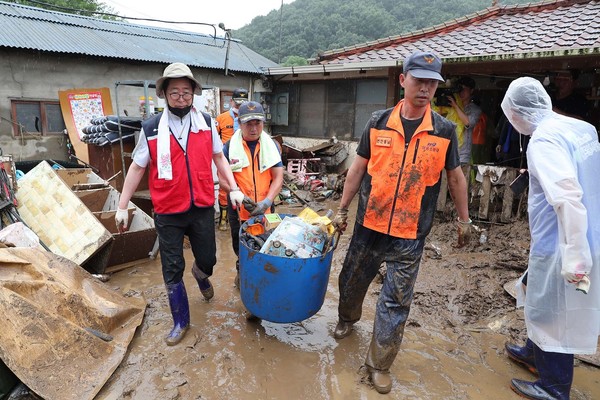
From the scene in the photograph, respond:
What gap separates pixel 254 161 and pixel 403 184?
1483mm

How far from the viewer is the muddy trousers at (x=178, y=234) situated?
3.02 metres

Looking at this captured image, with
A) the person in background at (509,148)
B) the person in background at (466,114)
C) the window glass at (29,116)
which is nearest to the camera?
the person in background at (466,114)

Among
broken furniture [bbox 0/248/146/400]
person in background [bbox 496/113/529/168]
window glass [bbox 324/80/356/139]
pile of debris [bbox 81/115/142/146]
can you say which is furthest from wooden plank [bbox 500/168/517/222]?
pile of debris [bbox 81/115/142/146]

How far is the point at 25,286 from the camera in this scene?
2646 millimetres

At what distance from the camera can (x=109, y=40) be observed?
9.91 meters

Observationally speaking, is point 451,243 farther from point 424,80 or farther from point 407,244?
point 424,80

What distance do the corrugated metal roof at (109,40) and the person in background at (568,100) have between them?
8.42 m

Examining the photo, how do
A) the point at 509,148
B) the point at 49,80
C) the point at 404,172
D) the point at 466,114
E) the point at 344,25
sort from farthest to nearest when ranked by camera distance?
the point at 344,25
the point at 49,80
the point at 509,148
the point at 466,114
the point at 404,172

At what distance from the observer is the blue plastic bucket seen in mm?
2617

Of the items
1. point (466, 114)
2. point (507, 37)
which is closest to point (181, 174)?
point (466, 114)

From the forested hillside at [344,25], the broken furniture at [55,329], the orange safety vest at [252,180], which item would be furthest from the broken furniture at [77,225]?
the forested hillside at [344,25]

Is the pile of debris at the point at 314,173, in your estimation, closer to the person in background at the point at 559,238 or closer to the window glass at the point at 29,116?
the window glass at the point at 29,116

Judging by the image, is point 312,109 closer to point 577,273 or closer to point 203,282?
point 203,282

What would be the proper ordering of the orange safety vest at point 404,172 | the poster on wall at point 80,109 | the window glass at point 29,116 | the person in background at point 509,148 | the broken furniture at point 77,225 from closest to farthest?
1. the orange safety vest at point 404,172
2. the broken furniture at point 77,225
3. the person in background at point 509,148
4. the window glass at point 29,116
5. the poster on wall at point 80,109
